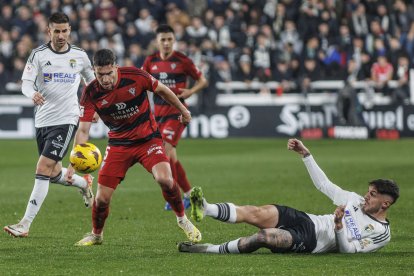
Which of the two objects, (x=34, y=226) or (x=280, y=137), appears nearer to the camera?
(x=34, y=226)

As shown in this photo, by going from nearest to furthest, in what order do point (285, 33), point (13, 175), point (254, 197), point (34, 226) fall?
point (34, 226), point (254, 197), point (13, 175), point (285, 33)

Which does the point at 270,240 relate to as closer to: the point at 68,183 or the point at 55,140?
the point at 55,140

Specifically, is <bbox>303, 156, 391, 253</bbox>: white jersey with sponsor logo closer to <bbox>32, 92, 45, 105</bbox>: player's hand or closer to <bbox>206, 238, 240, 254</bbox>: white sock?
<bbox>206, 238, 240, 254</bbox>: white sock

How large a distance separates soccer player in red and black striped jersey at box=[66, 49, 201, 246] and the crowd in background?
17713 millimetres

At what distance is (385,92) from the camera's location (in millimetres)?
28422

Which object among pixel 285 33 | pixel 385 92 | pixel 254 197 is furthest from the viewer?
pixel 285 33

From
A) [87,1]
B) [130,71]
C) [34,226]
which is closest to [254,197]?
[34,226]

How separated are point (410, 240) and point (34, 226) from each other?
475 centimetres

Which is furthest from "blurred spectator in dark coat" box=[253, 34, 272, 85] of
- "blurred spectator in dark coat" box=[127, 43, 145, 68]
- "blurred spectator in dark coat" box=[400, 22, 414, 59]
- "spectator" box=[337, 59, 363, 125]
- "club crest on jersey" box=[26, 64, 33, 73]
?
"club crest on jersey" box=[26, 64, 33, 73]

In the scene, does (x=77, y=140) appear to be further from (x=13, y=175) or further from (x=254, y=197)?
(x=13, y=175)

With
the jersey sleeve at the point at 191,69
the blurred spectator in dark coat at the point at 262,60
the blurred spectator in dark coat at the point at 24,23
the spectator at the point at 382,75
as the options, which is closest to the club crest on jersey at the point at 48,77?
the jersey sleeve at the point at 191,69

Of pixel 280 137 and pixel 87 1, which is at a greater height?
pixel 87 1

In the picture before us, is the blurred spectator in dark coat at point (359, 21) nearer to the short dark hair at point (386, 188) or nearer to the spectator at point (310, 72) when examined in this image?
the spectator at point (310, 72)

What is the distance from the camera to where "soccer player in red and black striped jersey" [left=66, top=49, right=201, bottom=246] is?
435 inches
